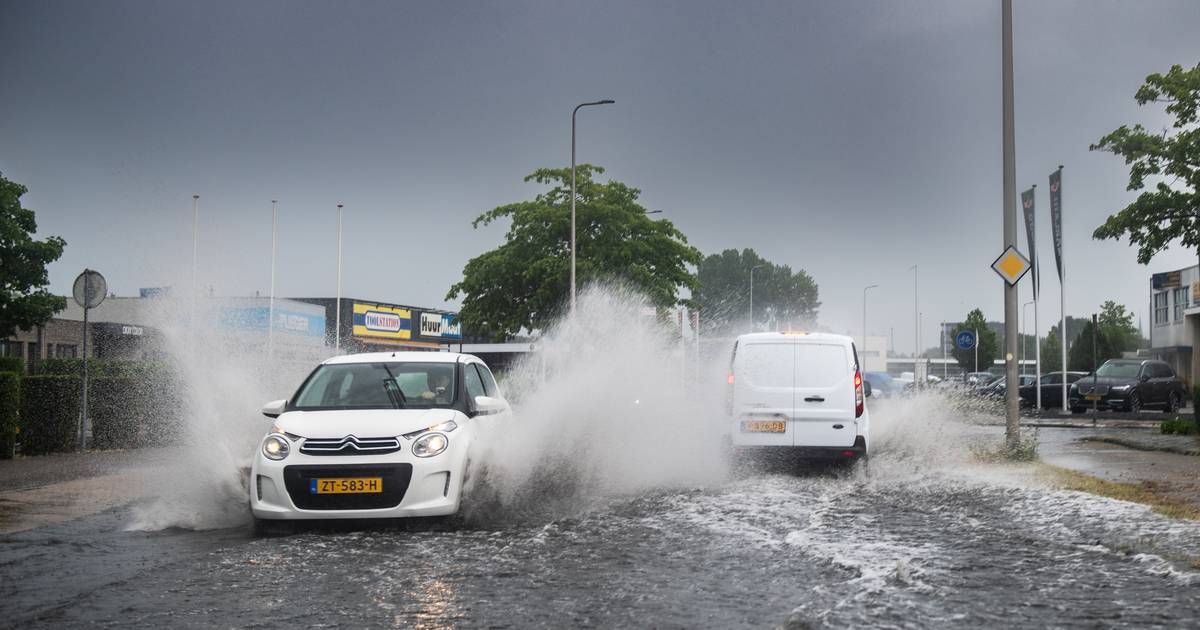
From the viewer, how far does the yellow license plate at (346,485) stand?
895 cm

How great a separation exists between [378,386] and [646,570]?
3.94m

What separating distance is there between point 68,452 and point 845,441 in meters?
12.2

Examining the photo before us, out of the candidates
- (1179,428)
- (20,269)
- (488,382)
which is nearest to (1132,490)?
(488,382)

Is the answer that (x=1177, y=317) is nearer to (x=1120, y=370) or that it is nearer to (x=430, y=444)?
(x=1120, y=370)

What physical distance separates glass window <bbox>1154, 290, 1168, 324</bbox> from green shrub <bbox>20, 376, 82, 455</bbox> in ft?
184

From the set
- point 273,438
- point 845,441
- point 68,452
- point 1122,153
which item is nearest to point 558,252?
point 1122,153

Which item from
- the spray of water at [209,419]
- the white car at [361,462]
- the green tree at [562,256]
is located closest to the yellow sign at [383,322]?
the green tree at [562,256]

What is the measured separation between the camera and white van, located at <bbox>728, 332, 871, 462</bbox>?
1395cm

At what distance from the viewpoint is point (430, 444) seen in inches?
364

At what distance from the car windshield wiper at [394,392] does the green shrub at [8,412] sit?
8.97 metres

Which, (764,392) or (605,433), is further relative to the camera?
(764,392)

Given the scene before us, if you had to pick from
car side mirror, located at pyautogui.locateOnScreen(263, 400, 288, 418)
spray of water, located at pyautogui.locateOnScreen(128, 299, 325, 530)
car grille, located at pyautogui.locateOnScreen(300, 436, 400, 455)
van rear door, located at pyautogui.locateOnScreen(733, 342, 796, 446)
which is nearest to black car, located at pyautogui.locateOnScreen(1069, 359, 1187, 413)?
van rear door, located at pyautogui.locateOnScreen(733, 342, 796, 446)

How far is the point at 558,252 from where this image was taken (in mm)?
43281

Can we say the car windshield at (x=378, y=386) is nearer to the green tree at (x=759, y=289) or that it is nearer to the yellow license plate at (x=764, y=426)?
the yellow license plate at (x=764, y=426)
